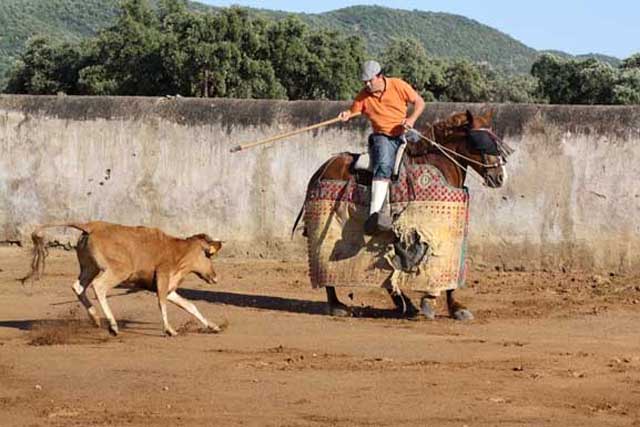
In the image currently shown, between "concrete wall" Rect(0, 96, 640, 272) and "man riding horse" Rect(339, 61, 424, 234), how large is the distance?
373 centimetres

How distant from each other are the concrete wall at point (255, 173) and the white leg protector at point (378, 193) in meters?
3.84

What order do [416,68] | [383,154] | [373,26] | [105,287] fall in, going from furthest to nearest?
[373,26] < [416,68] < [383,154] < [105,287]

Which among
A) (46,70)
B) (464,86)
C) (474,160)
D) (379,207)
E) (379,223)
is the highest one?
(464,86)

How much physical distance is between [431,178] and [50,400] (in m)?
5.19

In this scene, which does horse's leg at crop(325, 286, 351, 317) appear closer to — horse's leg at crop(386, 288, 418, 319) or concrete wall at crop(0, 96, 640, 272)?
horse's leg at crop(386, 288, 418, 319)

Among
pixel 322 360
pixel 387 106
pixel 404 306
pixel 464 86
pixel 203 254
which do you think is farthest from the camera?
pixel 464 86

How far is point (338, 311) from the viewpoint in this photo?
13836 millimetres

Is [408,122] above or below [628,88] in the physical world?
below

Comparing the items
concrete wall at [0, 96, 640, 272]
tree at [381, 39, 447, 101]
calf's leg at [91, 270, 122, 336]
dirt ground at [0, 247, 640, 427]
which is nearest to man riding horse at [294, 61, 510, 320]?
dirt ground at [0, 247, 640, 427]

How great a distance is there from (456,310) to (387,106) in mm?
2083

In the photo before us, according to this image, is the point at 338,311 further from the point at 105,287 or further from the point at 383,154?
→ the point at 105,287

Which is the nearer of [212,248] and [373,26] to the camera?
[212,248]

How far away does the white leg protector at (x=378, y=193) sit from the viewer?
43.0 ft

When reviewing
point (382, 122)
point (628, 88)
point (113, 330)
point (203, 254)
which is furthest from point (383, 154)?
point (628, 88)
